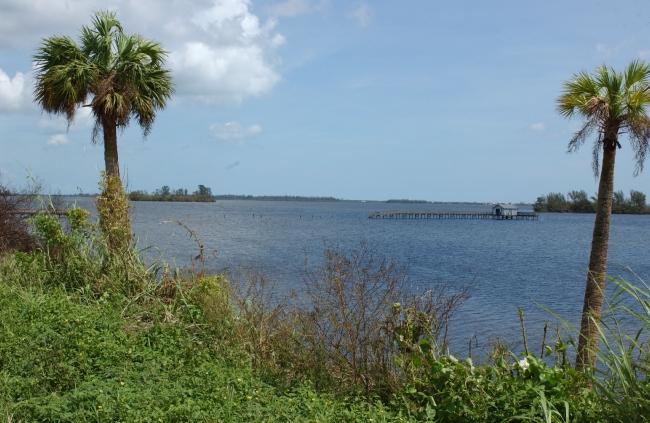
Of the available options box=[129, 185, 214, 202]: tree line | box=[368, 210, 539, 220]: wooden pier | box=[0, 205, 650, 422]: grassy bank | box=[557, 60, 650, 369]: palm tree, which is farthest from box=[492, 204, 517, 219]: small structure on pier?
box=[0, 205, 650, 422]: grassy bank

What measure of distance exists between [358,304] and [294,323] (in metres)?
1.14

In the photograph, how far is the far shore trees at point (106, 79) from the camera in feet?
38.2

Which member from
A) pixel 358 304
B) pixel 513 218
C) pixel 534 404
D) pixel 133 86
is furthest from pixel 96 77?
pixel 513 218

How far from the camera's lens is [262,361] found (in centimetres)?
666

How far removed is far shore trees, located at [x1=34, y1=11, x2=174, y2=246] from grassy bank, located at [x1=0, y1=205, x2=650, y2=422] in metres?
4.25

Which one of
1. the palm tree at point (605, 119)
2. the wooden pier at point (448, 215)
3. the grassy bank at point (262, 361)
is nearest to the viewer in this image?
the grassy bank at point (262, 361)

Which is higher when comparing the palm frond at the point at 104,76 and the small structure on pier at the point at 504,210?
the palm frond at the point at 104,76

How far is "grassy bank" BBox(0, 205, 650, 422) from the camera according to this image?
4531 mm

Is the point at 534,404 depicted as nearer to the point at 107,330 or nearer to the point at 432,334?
the point at 432,334

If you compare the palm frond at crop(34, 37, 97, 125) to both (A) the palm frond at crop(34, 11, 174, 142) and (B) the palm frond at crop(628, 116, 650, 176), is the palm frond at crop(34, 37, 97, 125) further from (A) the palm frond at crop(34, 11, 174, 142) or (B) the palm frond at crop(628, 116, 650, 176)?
(B) the palm frond at crop(628, 116, 650, 176)

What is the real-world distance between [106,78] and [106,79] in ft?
0.39

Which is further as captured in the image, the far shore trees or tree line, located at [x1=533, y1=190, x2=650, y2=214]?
tree line, located at [x1=533, y1=190, x2=650, y2=214]

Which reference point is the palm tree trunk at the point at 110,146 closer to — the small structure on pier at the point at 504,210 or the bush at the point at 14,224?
the bush at the point at 14,224

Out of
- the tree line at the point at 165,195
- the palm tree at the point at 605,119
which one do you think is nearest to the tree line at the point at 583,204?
the tree line at the point at 165,195
